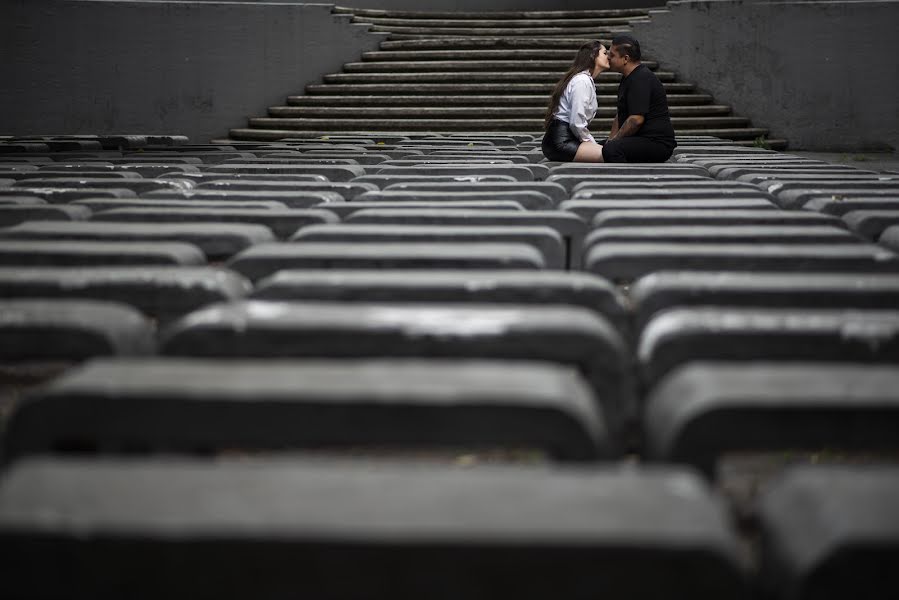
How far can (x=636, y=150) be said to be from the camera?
4.68m

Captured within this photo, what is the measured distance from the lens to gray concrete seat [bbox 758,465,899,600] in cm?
63

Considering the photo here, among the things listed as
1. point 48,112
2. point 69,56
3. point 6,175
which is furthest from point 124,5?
point 6,175

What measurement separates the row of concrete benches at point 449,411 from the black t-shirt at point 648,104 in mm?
2788

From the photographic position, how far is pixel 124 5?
9.98 metres

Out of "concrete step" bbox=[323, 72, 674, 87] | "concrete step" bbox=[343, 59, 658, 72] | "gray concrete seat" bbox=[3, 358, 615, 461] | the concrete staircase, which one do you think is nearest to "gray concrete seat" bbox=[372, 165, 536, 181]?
"gray concrete seat" bbox=[3, 358, 615, 461]

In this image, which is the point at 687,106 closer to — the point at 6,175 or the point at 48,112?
the point at 48,112

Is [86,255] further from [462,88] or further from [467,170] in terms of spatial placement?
Result: [462,88]

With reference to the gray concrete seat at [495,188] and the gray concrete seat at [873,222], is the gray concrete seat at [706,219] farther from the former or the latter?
the gray concrete seat at [495,188]

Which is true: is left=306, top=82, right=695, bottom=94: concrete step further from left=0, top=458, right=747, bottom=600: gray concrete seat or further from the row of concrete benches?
left=0, top=458, right=747, bottom=600: gray concrete seat

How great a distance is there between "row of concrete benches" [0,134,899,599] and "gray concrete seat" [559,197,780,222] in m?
0.32

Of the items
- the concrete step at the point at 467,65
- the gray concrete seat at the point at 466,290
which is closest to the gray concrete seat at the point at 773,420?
the gray concrete seat at the point at 466,290

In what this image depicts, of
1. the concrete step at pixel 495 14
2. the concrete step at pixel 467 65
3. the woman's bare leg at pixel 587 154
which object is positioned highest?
the concrete step at pixel 495 14

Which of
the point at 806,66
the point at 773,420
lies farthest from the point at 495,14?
the point at 773,420

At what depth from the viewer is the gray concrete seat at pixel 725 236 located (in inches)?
69.7
